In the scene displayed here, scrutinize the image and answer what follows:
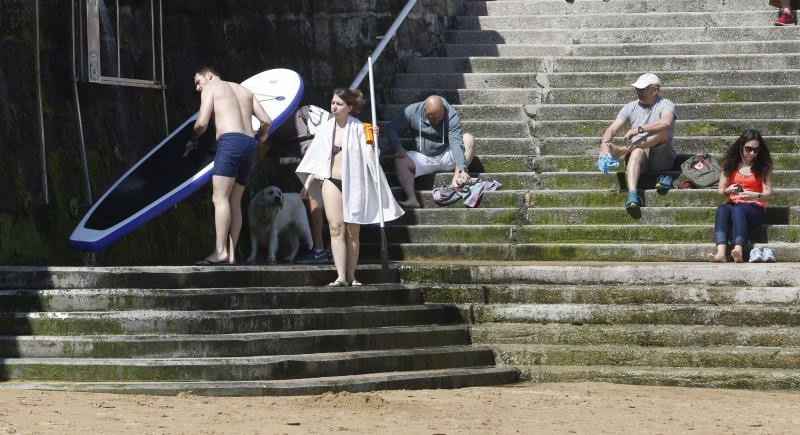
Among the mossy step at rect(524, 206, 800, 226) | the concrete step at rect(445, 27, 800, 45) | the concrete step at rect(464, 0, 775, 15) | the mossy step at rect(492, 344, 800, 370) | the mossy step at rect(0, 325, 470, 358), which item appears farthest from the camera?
the concrete step at rect(464, 0, 775, 15)

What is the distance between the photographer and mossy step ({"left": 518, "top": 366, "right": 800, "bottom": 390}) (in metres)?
9.70

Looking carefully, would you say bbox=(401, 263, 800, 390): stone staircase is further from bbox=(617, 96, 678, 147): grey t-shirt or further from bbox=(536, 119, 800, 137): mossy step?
bbox=(536, 119, 800, 137): mossy step

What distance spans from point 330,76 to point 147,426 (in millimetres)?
6904

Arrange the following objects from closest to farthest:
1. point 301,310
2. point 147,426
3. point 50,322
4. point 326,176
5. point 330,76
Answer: point 147,426, point 50,322, point 301,310, point 326,176, point 330,76

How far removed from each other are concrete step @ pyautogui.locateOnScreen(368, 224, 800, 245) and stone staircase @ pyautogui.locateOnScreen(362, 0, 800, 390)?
1cm

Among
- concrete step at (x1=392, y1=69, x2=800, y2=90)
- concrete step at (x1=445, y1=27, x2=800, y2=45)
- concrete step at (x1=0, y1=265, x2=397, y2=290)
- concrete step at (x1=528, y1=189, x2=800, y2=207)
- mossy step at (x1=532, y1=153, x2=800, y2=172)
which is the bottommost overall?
concrete step at (x1=0, y1=265, x2=397, y2=290)

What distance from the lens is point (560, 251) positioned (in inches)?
466

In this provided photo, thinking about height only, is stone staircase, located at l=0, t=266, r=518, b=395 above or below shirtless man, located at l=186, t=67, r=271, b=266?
below

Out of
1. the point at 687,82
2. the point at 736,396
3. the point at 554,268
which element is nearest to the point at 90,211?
the point at 554,268

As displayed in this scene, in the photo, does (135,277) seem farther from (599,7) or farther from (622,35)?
(599,7)

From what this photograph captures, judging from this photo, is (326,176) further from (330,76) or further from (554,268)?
(330,76)

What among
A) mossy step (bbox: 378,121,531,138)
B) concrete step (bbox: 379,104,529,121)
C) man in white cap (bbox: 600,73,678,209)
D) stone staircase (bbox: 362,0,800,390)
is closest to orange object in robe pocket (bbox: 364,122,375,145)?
stone staircase (bbox: 362,0,800,390)

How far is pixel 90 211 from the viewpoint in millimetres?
11039

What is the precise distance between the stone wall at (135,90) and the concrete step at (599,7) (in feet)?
5.55
